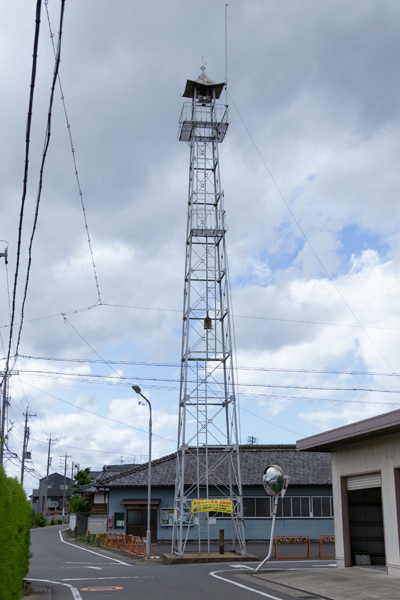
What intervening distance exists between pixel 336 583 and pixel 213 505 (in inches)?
365

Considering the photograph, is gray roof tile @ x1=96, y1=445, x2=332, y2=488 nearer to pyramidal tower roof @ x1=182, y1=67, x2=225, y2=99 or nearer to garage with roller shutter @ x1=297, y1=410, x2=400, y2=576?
garage with roller shutter @ x1=297, y1=410, x2=400, y2=576

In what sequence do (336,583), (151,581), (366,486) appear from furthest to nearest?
(366,486)
(151,581)
(336,583)

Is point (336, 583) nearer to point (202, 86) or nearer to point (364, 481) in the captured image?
point (364, 481)

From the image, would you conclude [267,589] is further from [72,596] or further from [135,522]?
[135,522]

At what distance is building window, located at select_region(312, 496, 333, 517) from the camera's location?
34.0 metres

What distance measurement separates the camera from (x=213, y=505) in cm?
2244

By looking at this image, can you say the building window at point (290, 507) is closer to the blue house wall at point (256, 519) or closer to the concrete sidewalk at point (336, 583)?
the blue house wall at point (256, 519)

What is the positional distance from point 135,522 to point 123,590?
2214 centimetres

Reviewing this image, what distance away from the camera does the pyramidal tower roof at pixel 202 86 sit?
26.1 metres

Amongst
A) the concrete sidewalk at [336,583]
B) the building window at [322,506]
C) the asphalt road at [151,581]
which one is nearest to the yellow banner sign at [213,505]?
A: the asphalt road at [151,581]

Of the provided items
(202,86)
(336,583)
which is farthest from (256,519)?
(202,86)

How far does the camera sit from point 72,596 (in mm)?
12352

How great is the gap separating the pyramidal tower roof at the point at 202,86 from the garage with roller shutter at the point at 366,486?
16259 millimetres

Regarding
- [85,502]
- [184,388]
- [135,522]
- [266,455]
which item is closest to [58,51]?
[184,388]
